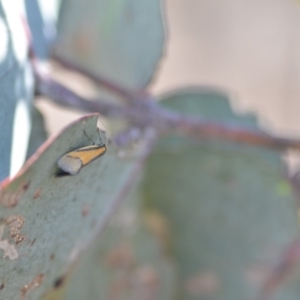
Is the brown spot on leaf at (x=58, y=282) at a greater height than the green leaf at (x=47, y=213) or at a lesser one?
lesser

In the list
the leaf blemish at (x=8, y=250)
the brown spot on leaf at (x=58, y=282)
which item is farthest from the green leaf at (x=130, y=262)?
the leaf blemish at (x=8, y=250)

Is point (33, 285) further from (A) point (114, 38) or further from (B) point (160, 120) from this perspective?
(A) point (114, 38)

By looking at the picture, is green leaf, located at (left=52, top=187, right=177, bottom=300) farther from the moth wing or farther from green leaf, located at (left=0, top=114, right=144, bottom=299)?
the moth wing

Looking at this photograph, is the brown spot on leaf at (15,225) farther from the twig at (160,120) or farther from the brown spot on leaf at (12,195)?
the twig at (160,120)

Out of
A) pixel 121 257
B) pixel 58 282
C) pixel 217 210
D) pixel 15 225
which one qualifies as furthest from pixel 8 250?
pixel 217 210

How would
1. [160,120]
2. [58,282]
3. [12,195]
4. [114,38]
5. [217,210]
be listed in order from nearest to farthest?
[12,195] < [58,282] < [160,120] < [114,38] < [217,210]

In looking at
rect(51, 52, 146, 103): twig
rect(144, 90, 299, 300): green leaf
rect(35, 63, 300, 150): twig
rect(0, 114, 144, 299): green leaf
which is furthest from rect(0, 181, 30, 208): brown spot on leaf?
rect(144, 90, 299, 300): green leaf
